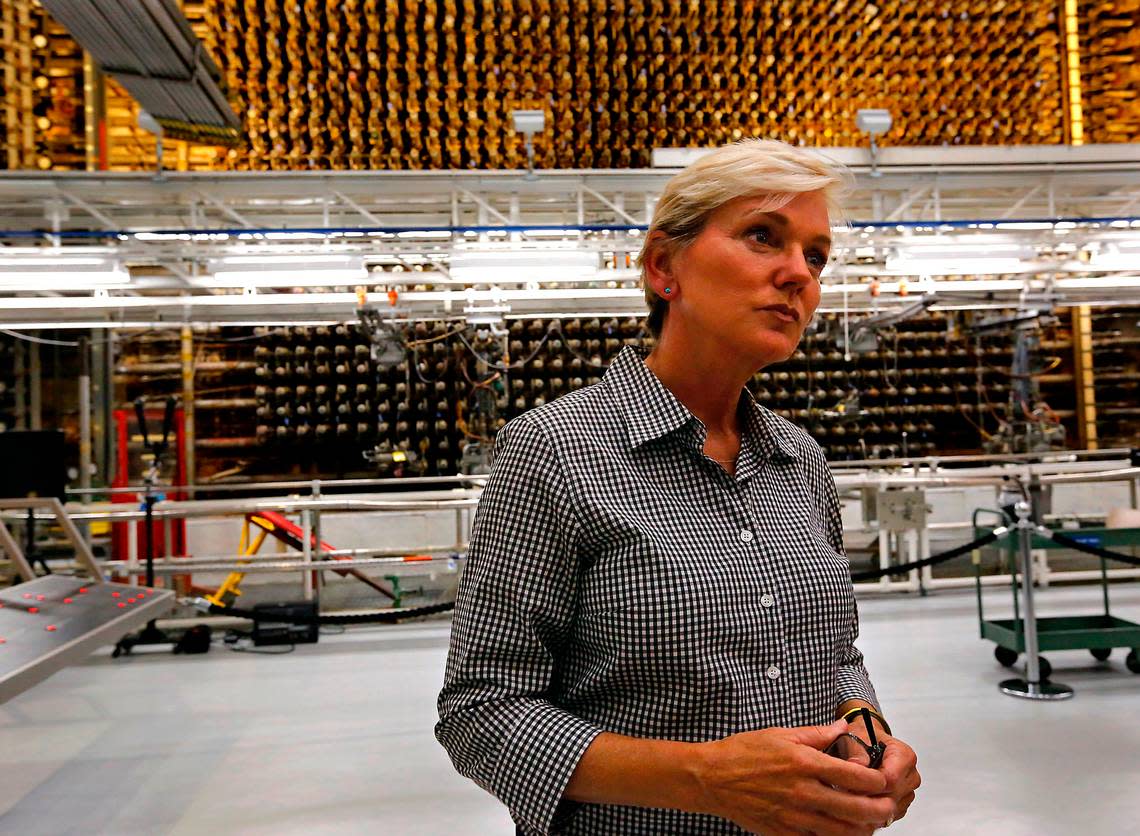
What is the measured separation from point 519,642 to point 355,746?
2.96m

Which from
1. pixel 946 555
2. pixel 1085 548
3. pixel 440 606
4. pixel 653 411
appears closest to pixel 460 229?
pixel 440 606

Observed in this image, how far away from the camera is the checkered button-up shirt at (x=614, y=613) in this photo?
0.82 meters

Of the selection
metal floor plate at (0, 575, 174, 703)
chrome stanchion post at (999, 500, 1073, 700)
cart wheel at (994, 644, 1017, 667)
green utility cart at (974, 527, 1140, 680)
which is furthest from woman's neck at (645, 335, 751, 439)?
cart wheel at (994, 644, 1017, 667)

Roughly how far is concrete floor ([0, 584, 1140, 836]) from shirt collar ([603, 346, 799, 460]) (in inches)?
84.6

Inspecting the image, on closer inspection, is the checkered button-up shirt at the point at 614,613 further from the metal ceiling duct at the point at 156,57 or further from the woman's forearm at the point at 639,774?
the metal ceiling duct at the point at 156,57

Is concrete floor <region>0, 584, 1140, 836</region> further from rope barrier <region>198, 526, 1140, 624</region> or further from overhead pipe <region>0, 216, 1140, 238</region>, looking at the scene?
overhead pipe <region>0, 216, 1140, 238</region>

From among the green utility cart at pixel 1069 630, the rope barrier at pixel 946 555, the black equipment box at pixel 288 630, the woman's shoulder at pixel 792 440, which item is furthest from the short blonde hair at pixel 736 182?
the black equipment box at pixel 288 630

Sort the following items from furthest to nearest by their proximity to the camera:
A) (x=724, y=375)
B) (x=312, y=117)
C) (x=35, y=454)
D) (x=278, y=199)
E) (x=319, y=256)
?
(x=312, y=117) < (x=278, y=199) < (x=319, y=256) < (x=35, y=454) < (x=724, y=375)

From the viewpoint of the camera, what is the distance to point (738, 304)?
0.91 m

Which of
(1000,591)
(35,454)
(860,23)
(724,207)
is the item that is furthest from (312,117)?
(724,207)

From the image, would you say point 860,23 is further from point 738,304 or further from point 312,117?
point 738,304

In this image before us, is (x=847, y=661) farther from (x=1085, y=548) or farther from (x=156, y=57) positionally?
(x=156, y=57)

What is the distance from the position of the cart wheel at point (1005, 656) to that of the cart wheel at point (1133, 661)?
0.52 meters

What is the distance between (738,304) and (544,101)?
875cm
